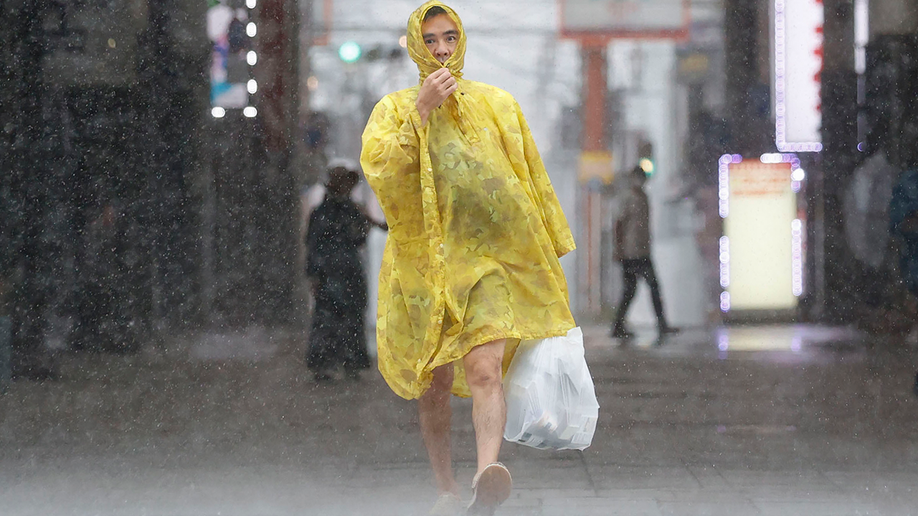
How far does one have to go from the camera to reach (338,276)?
5.36 meters

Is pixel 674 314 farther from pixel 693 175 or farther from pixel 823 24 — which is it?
pixel 823 24

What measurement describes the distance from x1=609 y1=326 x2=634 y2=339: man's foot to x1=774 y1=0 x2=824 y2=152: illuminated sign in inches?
45.8

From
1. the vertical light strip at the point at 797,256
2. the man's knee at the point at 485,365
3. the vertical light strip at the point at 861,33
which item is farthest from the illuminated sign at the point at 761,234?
the man's knee at the point at 485,365

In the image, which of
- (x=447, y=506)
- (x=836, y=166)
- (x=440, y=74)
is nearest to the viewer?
(x=440, y=74)

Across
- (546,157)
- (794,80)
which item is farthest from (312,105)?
(794,80)

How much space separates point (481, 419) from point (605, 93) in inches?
84.1

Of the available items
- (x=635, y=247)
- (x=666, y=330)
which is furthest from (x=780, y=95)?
(x=666, y=330)

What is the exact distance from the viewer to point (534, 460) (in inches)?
203

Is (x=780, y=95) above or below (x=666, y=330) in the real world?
above

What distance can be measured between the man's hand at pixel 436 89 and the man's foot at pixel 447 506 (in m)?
1.45

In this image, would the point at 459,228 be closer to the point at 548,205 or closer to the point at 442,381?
the point at 548,205

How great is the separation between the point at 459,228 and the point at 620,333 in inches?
67.7

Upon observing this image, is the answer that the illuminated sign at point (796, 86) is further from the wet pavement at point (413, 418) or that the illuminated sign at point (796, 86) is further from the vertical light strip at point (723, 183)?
the wet pavement at point (413, 418)

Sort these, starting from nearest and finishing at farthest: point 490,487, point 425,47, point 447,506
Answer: point 490,487 < point 425,47 < point 447,506
